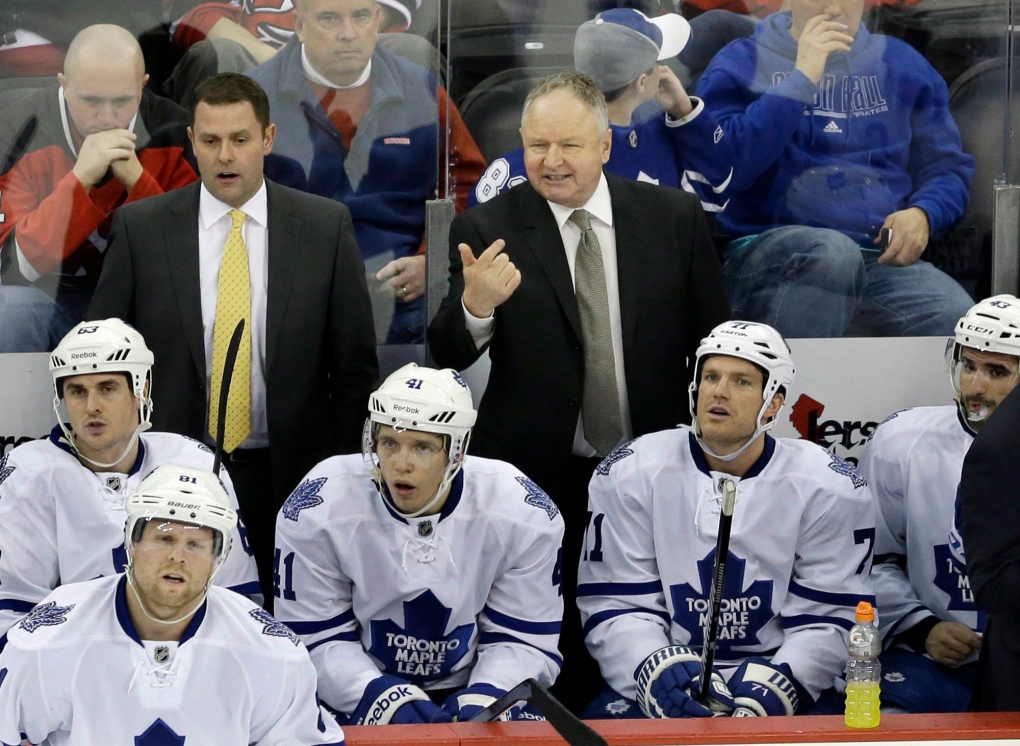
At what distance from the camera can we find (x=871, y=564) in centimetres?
367

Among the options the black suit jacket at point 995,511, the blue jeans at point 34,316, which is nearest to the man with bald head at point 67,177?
the blue jeans at point 34,316

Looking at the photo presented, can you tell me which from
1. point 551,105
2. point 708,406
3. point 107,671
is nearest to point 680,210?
point 551,105

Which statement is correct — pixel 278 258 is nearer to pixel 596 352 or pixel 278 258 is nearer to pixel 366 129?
pixel 366 129

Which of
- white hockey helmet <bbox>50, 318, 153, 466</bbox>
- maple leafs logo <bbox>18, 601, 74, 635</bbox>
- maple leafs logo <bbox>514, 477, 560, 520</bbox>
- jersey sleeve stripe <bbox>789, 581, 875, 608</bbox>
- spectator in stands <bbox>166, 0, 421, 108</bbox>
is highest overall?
spectator in stands <bbox>166, 0, 421, 108</bbox>

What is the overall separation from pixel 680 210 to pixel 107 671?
2.12 m

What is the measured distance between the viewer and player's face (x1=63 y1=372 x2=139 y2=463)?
346cm

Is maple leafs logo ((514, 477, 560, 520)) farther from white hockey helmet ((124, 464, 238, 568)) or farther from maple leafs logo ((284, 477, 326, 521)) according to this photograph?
white hockey helmet ((124, 464, 238, 568))

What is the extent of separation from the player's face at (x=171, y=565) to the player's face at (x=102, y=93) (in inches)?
79.6

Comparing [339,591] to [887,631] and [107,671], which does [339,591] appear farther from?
[887,631]

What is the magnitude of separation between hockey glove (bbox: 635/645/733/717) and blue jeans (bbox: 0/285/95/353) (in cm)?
202

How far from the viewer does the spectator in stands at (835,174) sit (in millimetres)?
4484

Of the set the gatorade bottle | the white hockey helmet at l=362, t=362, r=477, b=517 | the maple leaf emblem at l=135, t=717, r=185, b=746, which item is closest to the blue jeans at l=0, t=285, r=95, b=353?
the white hockey helmet at l=362, t=362, r=477, b=517

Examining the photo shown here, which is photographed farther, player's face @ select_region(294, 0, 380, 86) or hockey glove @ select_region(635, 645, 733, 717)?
player's face @ select_region(294, 0, 380, 86)

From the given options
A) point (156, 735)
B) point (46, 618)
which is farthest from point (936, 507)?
point (46, 618)
